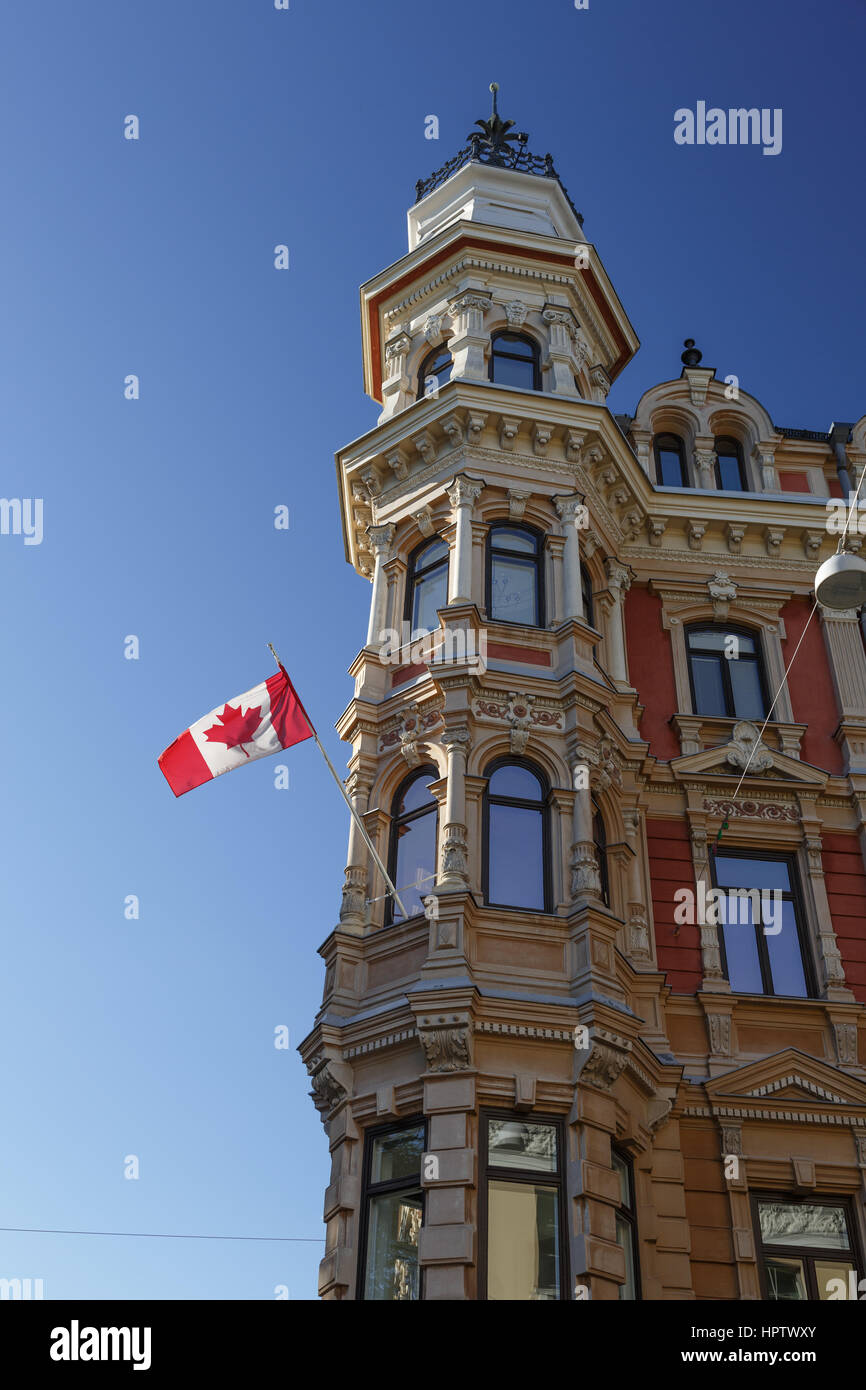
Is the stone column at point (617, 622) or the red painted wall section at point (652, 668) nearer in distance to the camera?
the stone column at point (617, 622)

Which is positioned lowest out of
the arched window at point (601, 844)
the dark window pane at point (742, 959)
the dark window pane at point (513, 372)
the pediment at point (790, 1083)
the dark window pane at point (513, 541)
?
the pediment at point (790, 1083)

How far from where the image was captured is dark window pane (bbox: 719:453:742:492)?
26.3 m

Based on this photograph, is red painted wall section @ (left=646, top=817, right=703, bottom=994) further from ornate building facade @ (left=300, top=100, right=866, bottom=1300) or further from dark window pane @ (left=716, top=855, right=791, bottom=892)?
dark window pane @ (left=716, top=855, right=791, bottom=892)

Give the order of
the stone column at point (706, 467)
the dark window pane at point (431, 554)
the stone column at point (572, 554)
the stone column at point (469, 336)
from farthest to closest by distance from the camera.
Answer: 1. the stone column at point (706, 467)
2. the stone column at point (469, 336)
3. the dark window pane at point (431, 554)
4. the stone column at point (572, 554)

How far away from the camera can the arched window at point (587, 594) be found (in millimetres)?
22656

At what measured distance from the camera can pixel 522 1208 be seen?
1533 centimetres

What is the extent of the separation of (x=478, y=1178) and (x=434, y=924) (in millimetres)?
3185

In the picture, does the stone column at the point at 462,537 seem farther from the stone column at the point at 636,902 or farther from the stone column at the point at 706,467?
the stone column at the point at 706,467

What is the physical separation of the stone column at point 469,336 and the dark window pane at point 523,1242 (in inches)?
540

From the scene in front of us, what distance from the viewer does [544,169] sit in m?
29.3

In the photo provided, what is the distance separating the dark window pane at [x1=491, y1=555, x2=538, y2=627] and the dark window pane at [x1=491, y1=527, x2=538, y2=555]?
0.21 m

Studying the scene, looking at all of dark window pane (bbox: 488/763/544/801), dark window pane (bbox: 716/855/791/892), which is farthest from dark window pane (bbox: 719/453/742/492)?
dark window pane (bbox: 488/763/544/801)

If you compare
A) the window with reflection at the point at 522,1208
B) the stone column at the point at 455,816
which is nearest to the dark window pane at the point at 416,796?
the stone column at the point at 455,816

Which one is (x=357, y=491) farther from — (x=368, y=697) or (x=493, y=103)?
(x=493, y=103)
